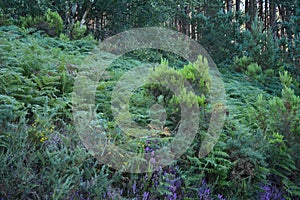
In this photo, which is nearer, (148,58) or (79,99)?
(79,99)

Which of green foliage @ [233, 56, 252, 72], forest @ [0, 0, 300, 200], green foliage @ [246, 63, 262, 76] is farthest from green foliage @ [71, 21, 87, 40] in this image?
green foliage @ [246, 63, 262, 76]

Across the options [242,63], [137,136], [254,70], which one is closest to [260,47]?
[242,63]

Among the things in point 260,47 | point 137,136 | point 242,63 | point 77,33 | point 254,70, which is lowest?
point 137,136

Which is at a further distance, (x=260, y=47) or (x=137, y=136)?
(x=260, y=47)

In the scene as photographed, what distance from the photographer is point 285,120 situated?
157 inches

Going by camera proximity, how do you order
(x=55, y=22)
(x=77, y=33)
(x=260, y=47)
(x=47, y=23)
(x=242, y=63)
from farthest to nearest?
(x=77, y=33) → (x=55, y=22) → (x=47, y=23) → (x=242, y=63) → (x=260, y=47)

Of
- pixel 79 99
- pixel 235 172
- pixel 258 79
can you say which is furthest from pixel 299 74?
pixel 79 99

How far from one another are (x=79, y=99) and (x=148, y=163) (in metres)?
1.54

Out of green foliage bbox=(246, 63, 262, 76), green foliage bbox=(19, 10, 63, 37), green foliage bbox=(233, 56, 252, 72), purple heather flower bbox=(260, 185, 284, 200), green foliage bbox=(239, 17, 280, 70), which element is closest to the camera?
purple heather flower bbox=(260, 185, 284, 200)

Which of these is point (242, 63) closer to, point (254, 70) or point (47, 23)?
point (254, 70)

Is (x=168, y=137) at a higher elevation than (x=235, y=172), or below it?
higher

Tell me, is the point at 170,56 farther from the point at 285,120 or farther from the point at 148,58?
the point at 285,120

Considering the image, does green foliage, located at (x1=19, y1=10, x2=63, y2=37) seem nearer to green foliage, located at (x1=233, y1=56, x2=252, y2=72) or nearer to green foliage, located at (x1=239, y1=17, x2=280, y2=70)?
green foliage, located at (x1=233, y1=56, x2=252, y2=72)

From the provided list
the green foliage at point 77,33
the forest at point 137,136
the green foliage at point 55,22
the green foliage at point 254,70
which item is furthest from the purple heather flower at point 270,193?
the green foliage at point 55,22
